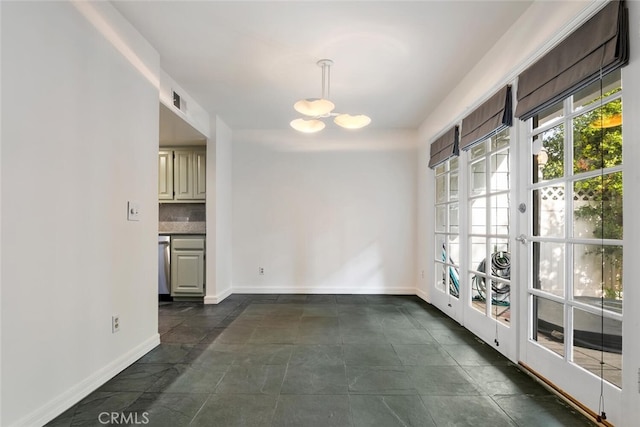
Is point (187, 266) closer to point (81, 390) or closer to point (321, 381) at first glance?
point (81, 390)

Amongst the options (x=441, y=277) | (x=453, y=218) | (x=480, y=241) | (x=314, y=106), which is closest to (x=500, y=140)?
(x=480, y=241)

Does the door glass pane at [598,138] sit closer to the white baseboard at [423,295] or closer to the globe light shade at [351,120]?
the globe light shade at [351,120]

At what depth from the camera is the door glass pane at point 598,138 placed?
63.2 inches

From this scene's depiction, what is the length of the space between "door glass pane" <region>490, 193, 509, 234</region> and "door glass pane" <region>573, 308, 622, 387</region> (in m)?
0.91

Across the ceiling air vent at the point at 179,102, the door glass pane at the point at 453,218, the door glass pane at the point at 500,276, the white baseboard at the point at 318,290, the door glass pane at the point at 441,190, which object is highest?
the ceiling air vent at the point at 179,102

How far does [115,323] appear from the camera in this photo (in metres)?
2.21

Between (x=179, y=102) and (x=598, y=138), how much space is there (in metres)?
3.54

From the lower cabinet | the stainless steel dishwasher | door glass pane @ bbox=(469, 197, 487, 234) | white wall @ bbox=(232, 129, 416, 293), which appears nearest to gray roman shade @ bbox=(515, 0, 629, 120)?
door glass pane @ bbox=(469, 197, 487, 234)

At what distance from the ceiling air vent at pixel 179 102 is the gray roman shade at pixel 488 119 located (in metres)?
2.97

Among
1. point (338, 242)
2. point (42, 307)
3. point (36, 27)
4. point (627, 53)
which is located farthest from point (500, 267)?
point (36, 27)

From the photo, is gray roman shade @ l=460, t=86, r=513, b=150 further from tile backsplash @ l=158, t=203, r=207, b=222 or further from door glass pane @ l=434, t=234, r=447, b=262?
tile backsplash @ l=158, t=203, r=207, b=222

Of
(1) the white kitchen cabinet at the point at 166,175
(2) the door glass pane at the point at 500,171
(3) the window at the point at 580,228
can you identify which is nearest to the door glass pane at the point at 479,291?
(3) the window at the point at 580,228

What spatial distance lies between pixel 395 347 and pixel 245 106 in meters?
3.21

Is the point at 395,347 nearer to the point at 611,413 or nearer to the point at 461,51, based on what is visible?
the point at 611,413
